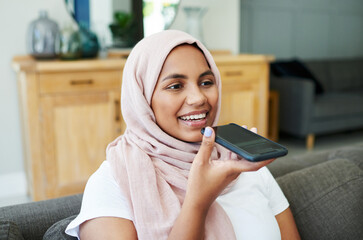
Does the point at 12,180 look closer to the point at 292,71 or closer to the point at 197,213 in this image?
the point at 197,213

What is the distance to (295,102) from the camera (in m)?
3.76

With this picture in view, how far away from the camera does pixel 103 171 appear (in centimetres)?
89

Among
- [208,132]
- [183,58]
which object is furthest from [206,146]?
[183,58]

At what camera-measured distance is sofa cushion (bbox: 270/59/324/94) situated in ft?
13.1

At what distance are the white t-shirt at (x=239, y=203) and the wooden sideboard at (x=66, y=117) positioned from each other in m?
1.52

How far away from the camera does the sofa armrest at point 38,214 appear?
99cm

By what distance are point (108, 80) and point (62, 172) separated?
679mm

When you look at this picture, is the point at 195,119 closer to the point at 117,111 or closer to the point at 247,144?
the point at 247,144

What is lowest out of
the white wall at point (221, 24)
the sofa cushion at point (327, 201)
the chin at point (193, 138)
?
the sofa cushion at point (327, 201)

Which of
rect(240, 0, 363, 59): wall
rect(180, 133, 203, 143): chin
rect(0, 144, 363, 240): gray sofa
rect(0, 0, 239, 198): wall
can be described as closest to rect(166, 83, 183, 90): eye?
rect(180, 133, 203, 143): chin

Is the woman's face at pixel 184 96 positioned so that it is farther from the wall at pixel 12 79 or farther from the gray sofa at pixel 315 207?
the wall at pixel 12 79

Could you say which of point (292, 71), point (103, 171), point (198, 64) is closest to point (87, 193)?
point (103, 171)

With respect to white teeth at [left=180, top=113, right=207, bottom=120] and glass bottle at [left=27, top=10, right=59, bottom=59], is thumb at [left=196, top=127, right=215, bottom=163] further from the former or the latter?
glass bottle at [left=27, top=10, right=59, bottom=59]

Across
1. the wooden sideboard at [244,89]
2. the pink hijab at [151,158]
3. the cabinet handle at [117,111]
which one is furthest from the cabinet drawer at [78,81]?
the pink hijab at [151,158]
